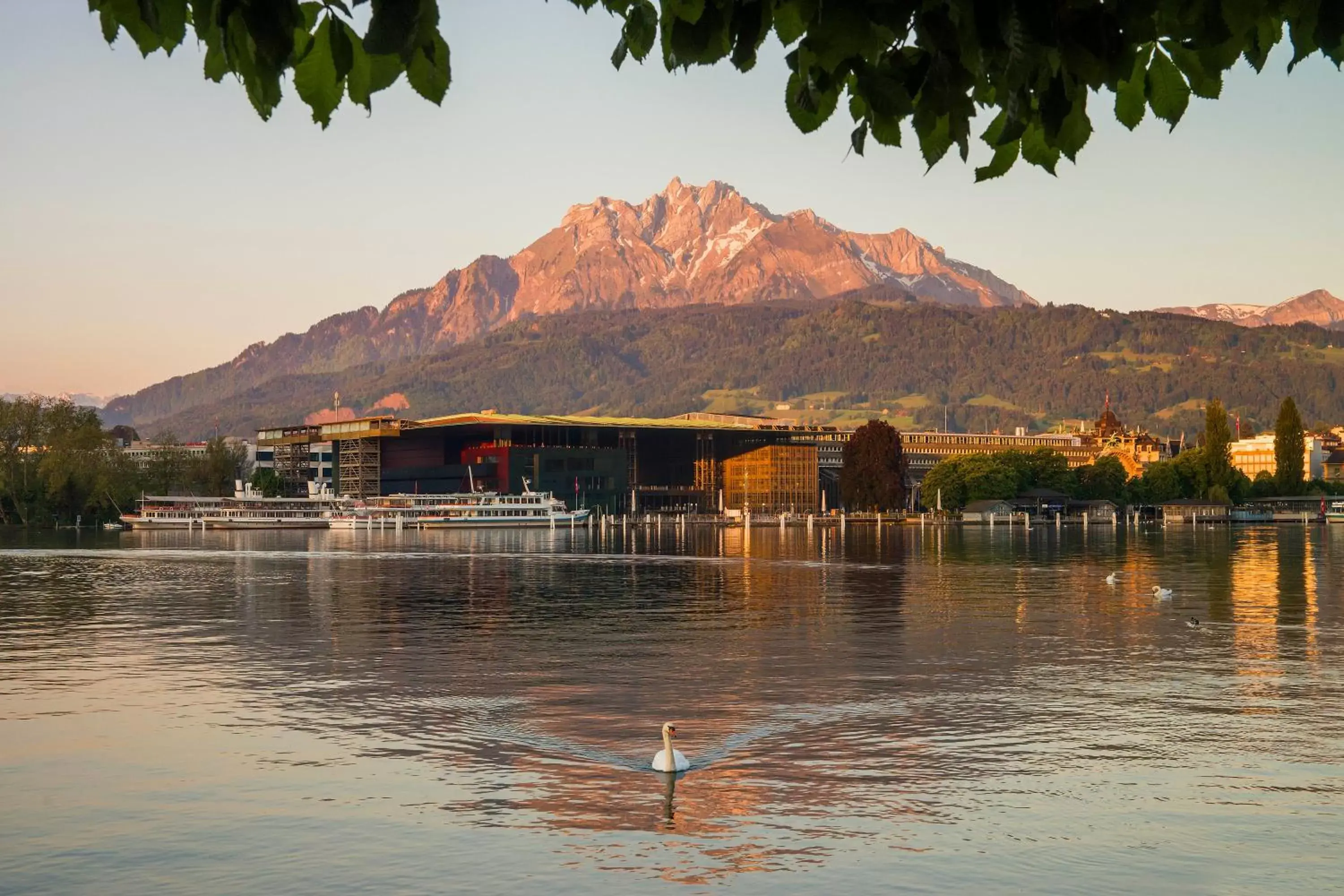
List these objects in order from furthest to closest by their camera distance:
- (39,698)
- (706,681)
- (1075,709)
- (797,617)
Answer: (797,617), (706,681), (39,698), (1075,709)

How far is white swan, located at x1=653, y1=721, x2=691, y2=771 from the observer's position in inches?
1012

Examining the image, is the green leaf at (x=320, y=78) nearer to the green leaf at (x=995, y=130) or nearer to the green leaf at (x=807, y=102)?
the green leaf at (x=807, y=102)

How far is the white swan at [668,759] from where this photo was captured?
84.3 feet

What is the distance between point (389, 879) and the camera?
770 inches

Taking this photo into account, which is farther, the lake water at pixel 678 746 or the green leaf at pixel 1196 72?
the lake water at pixel 678 746

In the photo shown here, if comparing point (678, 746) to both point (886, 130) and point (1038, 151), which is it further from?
point (886, 130)

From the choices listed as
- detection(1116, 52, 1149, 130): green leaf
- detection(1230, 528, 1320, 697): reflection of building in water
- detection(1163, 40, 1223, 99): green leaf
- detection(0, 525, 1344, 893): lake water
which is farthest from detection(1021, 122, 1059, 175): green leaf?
detection(1230, 528, 1320, 697): reflection of building in water

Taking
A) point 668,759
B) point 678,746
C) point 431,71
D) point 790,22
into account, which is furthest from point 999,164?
point 678,746

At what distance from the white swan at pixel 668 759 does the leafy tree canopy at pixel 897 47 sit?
61.9 ft

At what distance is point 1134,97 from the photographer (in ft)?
26.1

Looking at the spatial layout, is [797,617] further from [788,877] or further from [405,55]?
[405,55]

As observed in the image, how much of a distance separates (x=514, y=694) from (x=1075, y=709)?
13355mm

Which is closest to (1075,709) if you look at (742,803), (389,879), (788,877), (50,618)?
(742,803)

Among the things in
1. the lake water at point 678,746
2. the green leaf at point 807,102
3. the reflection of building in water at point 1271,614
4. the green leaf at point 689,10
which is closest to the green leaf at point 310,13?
the green leaf at point 689,10
